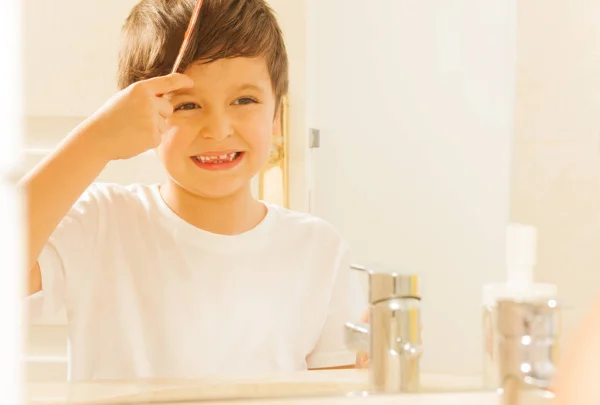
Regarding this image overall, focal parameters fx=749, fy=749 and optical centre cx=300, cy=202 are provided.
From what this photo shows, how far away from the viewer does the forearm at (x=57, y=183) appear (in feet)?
2.25

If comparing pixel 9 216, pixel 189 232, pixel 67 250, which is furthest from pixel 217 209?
pixel 9 216

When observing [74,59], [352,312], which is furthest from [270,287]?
[74,59]

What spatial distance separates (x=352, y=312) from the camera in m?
0.76

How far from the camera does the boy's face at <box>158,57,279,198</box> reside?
2.37ft

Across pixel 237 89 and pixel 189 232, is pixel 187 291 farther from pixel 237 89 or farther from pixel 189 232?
pixel 237 89

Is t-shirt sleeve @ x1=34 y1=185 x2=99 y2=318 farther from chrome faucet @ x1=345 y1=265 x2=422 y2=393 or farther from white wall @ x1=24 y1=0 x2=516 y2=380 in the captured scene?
chrome faucet @ x1=345 y1=265 x2=422 y2=393

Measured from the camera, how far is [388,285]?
74 centimetres

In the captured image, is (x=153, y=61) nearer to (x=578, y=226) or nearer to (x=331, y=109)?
(x=331, y=109)

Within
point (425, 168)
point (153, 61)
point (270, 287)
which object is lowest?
point (270, 287)

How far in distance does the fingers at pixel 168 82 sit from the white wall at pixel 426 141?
0.12 metres

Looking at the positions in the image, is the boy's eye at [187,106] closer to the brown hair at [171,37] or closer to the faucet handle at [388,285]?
the brown hair at [171,37]

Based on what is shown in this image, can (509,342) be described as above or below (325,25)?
below

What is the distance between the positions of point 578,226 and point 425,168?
0.19 meters

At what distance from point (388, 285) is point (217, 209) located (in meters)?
0.18
